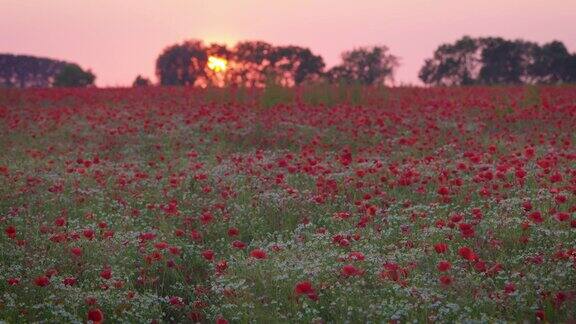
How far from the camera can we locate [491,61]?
42.1 m

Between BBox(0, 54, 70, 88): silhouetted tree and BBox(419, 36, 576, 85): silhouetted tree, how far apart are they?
31456 millimetres

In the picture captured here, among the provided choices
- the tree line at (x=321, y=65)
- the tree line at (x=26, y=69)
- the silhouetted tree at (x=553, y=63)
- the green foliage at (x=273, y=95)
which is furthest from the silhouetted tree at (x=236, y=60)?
the green foliage at (x=273, y=95)

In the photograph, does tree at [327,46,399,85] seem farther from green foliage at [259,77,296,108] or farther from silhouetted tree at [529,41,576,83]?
green foliage at [259,77,296,108]

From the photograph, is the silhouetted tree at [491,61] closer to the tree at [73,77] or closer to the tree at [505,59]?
the tree at [505,59]

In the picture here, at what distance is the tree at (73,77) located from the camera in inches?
1633

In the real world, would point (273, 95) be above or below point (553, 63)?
below

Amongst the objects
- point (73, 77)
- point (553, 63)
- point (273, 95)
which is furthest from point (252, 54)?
point (273, 95)

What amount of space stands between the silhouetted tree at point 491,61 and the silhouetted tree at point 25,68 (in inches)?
1238

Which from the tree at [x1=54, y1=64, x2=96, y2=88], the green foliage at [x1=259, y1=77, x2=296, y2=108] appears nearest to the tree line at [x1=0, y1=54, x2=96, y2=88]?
the tree at [x1=54, y1=64, x2=96, y2=88]

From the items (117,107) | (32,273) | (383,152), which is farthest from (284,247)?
(117,107)

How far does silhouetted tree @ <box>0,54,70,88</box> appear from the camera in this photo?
54312mm

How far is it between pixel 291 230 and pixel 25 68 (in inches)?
2103

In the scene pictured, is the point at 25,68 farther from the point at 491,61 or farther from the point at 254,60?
the point at 491,61

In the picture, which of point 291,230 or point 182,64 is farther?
point 182,64
